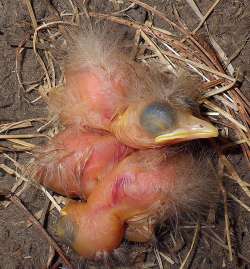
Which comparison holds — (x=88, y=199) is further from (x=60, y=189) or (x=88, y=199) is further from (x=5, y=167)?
(x=5, y=167)

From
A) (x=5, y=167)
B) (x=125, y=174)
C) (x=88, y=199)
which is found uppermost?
(x=125, y=174)

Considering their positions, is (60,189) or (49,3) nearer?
(60,189)

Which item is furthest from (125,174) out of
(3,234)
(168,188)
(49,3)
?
(49,3)

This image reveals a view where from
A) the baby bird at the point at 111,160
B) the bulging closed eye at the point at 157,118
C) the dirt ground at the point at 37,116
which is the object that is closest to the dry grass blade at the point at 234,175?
the dirt ground at the point at 37,116

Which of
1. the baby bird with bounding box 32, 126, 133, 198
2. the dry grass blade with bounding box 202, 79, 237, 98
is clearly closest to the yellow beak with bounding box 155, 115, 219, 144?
the baby bird with bounding box 32, 126, 133, 198

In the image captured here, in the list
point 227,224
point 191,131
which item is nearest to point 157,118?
point 191,131

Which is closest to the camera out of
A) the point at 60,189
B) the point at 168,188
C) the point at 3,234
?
the point at 168,188

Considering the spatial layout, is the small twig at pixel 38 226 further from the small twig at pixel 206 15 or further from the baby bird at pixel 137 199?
the small twig at pixel 206 15

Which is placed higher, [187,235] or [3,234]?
[187,235]

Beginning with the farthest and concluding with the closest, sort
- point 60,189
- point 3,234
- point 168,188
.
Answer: point 3,234 → point 60,189 → point 168,188
